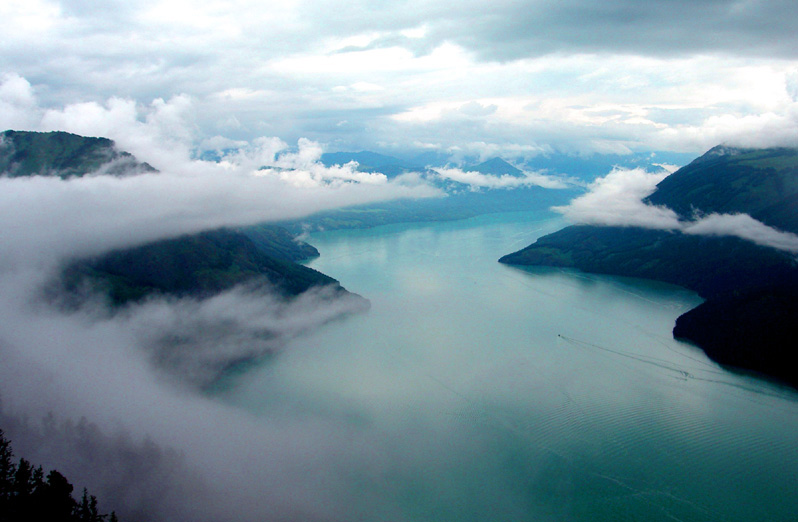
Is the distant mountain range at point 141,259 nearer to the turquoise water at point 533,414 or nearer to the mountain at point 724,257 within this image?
the turquoise water at point 533,414

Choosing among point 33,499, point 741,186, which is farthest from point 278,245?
point 33,499

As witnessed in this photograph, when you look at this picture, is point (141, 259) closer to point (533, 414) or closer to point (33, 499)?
point (33, 499)

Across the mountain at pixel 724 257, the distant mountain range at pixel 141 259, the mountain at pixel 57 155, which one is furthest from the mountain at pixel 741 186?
the mountain at pixel 57 155

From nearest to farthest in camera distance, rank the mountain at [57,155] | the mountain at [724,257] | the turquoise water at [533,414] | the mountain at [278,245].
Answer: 1. the turquoise water at [533,414]
2. the mountain at [724,257]
3. the mountain at [57,155]
4. the mountain at [278,245]

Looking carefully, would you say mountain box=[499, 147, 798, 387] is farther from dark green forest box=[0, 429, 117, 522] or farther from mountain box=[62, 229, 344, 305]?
dark green forest box=[0, 429, 117, 522]

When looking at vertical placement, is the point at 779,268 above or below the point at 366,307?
above

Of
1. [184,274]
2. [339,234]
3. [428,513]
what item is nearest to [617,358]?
[428,513]

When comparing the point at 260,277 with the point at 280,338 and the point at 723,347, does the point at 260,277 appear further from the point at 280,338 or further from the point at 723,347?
the point at 723,347
